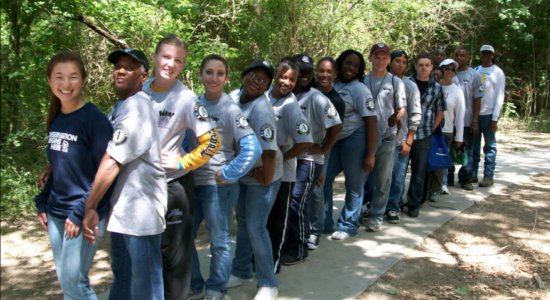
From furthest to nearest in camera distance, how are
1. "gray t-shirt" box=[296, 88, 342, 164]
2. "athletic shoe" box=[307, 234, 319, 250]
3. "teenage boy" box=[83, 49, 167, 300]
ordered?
"athletic shoe" box=[307, 234, 319, 250], "gray t-shirt" box=[296, 88, 342, 164], "teenage boy" box=[83, 49, 167, 300]

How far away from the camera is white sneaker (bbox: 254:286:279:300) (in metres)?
3.84

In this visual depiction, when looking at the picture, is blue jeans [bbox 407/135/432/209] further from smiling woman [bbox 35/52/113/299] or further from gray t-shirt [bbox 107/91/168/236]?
smiling woman [bbox 35/52/113/299]

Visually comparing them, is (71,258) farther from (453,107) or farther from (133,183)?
(453,107)

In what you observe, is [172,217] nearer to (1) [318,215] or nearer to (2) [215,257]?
(2) [215,257]

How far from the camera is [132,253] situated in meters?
2.92

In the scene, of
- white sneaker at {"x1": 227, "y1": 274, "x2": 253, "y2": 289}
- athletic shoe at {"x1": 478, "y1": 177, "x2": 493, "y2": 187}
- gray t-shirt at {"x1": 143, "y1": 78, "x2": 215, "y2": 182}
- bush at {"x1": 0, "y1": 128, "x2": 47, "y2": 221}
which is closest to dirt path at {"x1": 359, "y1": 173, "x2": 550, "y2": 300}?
athletic shoe at {"x1": 478, "y1": 177, "x2": 493, "y2": 187}

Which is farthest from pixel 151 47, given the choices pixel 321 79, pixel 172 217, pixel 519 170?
pixel 519 170

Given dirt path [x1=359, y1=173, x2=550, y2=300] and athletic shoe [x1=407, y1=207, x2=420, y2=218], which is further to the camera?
athletic shoe [x1=407, y1=207, x2=420, y2=218]

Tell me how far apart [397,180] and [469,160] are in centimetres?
207

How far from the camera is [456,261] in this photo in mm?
5008

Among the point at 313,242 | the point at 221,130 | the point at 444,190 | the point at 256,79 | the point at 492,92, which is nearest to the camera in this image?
the point at 221,130

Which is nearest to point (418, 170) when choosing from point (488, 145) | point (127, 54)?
point (488, 145)

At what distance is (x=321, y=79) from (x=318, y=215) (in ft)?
4.56

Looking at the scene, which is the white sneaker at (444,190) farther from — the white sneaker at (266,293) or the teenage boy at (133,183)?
the teenage boy at (133,183)
